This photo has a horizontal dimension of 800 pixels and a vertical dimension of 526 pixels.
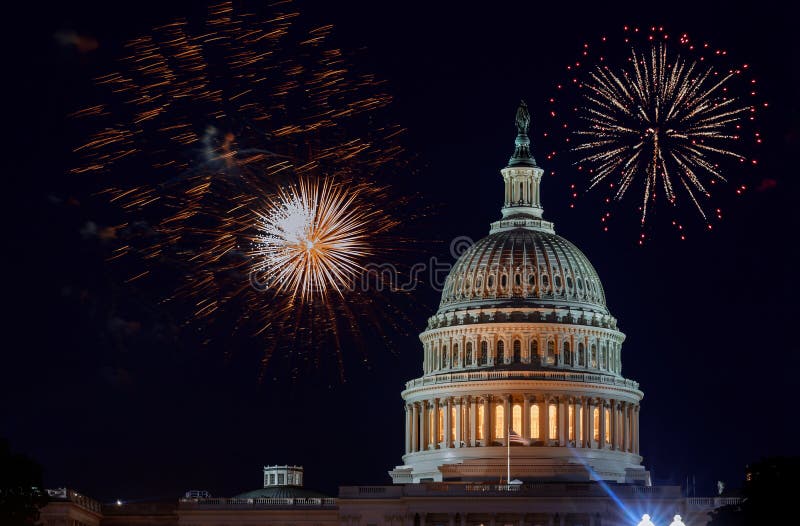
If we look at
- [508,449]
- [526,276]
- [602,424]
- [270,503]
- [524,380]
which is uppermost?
[526,276]

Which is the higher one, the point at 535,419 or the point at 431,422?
the point at 431,422

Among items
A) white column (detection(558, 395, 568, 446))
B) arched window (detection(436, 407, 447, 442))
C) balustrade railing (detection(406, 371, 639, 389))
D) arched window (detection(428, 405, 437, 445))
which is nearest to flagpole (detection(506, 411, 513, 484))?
balustrade railing (detection(406, 371, 639, 389))

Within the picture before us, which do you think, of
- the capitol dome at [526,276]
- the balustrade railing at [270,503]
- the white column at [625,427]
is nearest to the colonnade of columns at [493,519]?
the balustrade railing at [270,503]

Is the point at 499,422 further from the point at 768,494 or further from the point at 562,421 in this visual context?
the point at 768,494

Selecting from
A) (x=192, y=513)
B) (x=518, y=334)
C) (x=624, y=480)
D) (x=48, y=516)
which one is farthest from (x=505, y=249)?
(x=48, y=516)

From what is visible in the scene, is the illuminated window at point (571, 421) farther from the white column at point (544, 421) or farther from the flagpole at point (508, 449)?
the flagpole at point (508, 449)

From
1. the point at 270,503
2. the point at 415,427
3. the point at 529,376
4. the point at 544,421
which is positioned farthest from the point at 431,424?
the point at 270,503

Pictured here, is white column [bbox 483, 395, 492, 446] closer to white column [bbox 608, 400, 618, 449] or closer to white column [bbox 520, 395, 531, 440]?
white column [bbox 520, 395, 531, 440]
